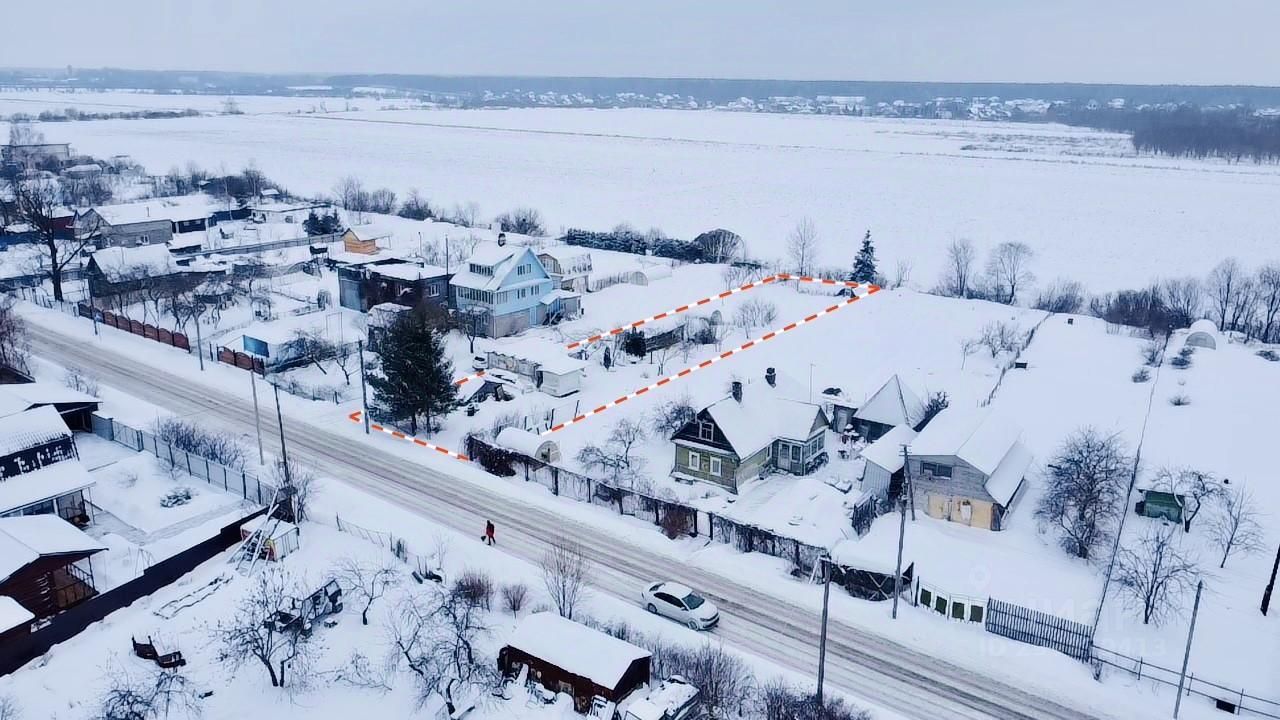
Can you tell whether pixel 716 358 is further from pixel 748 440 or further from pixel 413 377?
pixel 413 377

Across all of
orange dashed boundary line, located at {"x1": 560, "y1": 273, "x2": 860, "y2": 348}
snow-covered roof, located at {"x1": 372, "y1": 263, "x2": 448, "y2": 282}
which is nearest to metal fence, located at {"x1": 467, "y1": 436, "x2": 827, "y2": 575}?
orange dashed boundary line, located at {"x1": 560, "y1": 273, "x2": 860, "y2": 348}

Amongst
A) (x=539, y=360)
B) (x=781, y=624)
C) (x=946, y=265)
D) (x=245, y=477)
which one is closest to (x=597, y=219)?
(x=946, y=265)

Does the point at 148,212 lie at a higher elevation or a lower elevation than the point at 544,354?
higher

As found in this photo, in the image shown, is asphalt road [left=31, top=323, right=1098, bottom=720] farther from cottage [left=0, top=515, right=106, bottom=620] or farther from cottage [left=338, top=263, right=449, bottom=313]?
cottage [left=338, top=263, right=449, bottom=313]

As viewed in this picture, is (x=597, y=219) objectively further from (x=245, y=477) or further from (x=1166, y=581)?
(x=1166, y=581)

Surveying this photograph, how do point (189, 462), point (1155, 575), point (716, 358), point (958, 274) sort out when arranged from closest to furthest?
point (1155, 575), point (189, 462), point (716, 358), point (958, 274)

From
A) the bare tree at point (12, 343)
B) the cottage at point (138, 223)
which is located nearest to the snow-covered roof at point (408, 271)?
the bare tree at point (12, 343)

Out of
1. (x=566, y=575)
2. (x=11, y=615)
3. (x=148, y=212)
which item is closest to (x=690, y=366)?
(x=566, y=575)
